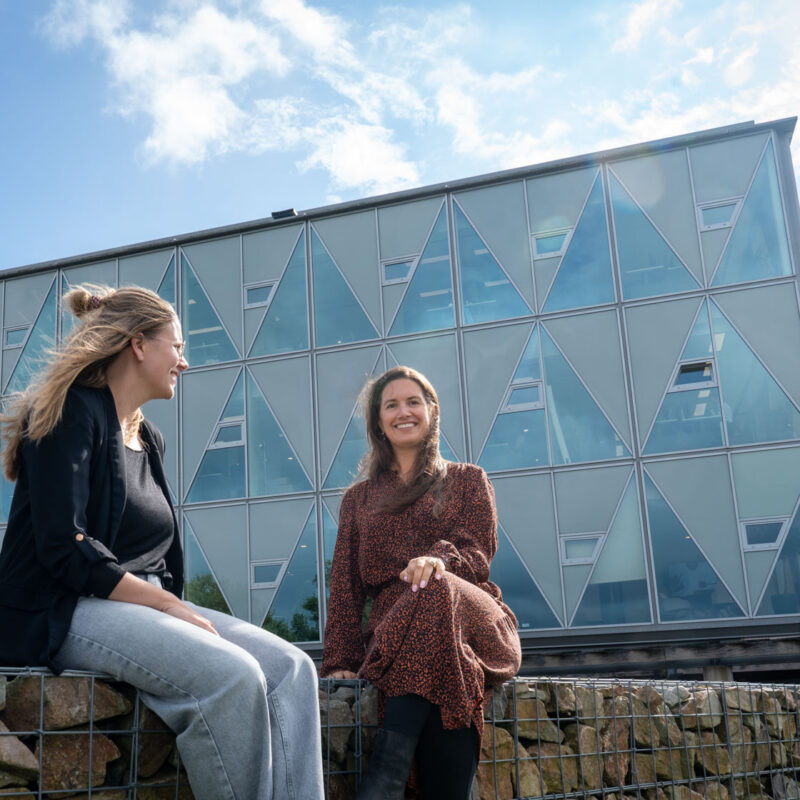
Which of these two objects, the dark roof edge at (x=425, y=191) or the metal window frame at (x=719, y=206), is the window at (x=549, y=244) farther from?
the metal window frame at (x=719, y=206)

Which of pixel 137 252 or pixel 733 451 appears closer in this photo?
pixel 733 451

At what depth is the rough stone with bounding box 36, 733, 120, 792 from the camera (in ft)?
8.56

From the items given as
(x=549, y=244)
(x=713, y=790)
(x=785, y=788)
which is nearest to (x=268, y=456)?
(x=549, y=244)

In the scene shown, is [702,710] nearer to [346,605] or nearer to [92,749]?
[346,605]

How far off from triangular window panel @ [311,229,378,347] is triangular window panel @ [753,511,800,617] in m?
7.25

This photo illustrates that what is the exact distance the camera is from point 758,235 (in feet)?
50.3

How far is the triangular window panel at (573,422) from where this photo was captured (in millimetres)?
15102

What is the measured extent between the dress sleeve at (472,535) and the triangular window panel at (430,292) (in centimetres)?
1234

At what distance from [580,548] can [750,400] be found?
3378 millimetres

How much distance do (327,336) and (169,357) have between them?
1371cm

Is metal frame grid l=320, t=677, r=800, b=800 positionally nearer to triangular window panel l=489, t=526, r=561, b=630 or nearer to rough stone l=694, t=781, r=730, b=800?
rough stone l=694, t=781, r=730, b=800

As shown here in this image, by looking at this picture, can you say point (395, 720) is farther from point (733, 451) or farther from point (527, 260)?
point (527, 260)

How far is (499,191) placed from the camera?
651 inches

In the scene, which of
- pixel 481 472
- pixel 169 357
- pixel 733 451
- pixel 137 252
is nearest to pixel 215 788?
pixel 169 357
